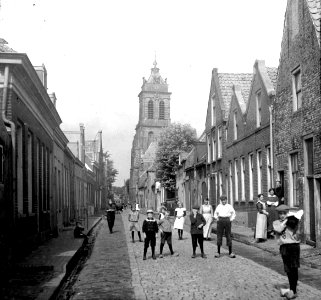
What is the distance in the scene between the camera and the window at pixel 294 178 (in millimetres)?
17906

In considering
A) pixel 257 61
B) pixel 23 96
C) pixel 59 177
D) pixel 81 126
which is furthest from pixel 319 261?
pixel 81 126

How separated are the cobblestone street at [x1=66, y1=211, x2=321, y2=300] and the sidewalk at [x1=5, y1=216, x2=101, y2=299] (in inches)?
18.7

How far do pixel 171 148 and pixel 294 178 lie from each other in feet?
120

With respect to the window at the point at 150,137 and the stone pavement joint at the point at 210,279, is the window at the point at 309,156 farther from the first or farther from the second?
the window at the point at 150,137

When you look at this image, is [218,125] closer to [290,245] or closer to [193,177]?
[193,177]

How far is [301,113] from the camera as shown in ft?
55.7

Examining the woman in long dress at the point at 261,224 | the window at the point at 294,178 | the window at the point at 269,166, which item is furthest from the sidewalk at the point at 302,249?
the window at the point at 269,166

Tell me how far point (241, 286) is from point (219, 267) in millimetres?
2756

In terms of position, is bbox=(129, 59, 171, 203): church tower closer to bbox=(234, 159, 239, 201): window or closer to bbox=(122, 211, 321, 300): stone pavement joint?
bbox=(234, 159, 239, 201): window

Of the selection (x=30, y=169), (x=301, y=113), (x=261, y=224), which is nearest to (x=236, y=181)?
(x=261, y=224)

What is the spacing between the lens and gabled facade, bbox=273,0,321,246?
620 inches

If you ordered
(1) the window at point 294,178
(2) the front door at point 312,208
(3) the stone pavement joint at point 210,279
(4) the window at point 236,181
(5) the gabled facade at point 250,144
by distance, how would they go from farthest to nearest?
1. (4) the window at point 236,181
2. (5) the gabled facade at point 250,144
3. (1) the window at point 294,178
4. (2) the front door at point 312,208
5. (3) the stone pavement joint at point 210,279

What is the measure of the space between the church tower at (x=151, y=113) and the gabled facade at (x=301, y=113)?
3676 inches

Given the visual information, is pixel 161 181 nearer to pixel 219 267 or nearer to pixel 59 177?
pixel 59 177
